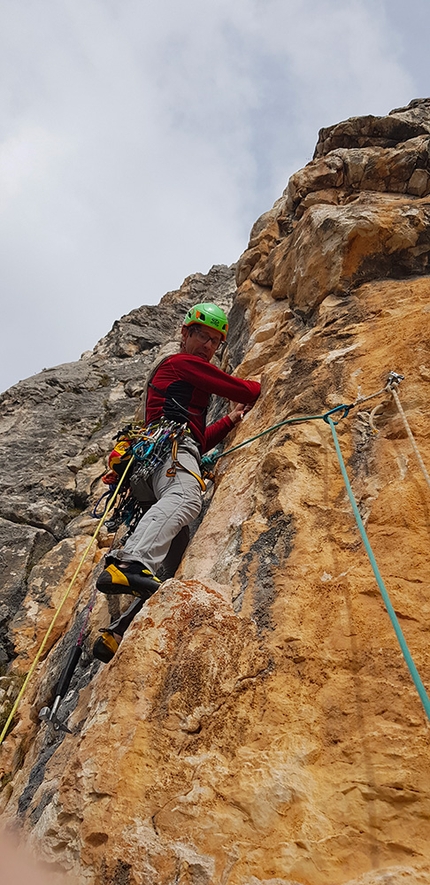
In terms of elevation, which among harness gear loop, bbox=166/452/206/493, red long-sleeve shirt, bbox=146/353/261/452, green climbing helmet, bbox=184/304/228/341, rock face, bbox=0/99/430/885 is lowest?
rock face, bbox=0/99/430/885

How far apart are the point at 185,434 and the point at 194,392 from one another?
21.5 inches

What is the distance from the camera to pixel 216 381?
4766 mm

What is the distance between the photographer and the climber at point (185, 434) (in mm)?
3496

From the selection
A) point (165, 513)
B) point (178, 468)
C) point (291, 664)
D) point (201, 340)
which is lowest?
point (291, 664)

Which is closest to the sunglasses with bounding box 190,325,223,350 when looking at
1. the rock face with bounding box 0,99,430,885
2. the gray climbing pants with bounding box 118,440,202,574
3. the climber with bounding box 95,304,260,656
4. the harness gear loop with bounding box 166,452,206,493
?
the climber with bounding box 95,304,260,656

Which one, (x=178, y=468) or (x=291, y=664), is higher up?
(x=178, y=468)

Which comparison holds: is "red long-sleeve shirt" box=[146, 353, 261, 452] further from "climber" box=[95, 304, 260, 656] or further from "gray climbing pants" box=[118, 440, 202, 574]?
"gray climbing pants" box=[118, 440, 202, 574]

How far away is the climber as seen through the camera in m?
A: 3.50

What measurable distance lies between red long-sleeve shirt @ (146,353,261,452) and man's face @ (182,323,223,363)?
74cm

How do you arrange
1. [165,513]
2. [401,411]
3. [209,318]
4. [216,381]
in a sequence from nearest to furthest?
[401,411]
[165,513]
[216,381]
[209,318]

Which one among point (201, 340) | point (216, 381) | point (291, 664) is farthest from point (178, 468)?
point (291, 664)

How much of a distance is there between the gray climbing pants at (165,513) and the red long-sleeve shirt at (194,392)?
401mm

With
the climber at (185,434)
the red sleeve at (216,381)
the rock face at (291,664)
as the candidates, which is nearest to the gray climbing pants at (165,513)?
the climber at (185,434)

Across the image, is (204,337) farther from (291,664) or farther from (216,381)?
(291,664)
